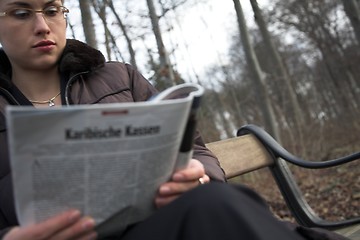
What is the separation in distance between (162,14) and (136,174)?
8.36 meters

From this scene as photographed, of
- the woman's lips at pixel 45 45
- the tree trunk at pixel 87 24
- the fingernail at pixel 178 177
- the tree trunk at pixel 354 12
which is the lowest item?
the fingernail at pixel 178 177

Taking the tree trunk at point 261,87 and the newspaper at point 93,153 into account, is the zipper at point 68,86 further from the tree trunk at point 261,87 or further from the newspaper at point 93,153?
the tree trunk at point 261,87

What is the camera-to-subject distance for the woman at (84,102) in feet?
3.32

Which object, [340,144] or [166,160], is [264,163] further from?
[340,144]

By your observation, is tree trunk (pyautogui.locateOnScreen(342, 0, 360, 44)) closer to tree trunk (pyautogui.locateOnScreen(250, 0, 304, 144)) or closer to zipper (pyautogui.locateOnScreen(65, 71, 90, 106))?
tree trunk (pyautogui.locateOnScreen(250, 0, 304, 144))

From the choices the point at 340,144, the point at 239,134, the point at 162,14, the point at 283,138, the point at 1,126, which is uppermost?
the point at 162,14

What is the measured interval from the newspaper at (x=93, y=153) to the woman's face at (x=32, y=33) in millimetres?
830

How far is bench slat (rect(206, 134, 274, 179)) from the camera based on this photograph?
2447mm

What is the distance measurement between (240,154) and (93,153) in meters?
1.62

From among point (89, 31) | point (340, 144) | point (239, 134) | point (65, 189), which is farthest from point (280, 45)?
point (65, 189)

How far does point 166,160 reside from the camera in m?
1.16

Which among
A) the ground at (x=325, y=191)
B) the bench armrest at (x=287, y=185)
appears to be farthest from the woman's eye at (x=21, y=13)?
the ground at (x=325, y=191)

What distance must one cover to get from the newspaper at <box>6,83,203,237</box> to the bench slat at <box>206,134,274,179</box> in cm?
130

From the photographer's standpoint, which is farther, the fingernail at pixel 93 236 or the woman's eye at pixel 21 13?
the woman's eye at pixel 21 13
